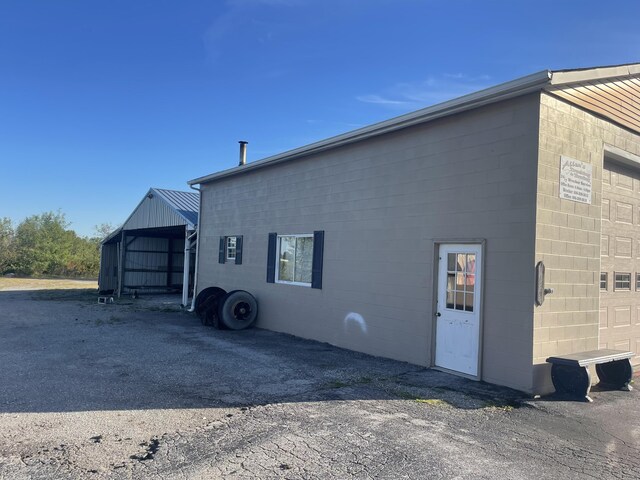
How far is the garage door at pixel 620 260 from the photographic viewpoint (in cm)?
801

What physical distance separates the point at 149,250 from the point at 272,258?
13.2 m

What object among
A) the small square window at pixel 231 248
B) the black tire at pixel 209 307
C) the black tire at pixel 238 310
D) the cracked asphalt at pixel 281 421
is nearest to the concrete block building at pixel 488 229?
the cracked asphalt at pixel 281 421

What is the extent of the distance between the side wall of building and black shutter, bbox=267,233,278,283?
20cm

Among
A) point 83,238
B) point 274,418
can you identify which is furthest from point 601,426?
point 83,238

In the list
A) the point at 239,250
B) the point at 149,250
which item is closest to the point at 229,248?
the point at 239,250

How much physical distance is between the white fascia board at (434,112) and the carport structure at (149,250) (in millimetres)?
8647

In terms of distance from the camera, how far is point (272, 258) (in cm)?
1205

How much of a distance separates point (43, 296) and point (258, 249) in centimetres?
1273

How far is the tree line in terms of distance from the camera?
3638cm

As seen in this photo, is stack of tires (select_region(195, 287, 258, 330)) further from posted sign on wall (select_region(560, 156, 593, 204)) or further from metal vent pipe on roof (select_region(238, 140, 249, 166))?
posted sign on wall (select_region(560, 156, 593, 204))

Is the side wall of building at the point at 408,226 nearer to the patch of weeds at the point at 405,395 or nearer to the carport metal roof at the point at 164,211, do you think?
the patch of weeds at the point at 405,395

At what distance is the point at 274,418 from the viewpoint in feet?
17.4

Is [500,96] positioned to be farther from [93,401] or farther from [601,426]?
[93,401]

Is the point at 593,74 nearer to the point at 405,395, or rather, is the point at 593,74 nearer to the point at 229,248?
the point at 405,395
